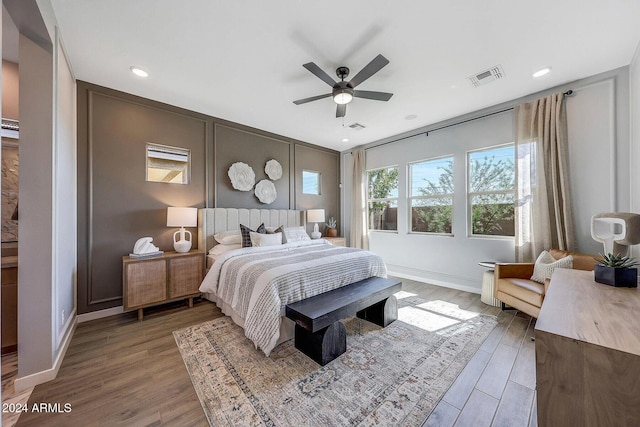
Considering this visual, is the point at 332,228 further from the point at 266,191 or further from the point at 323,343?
the point at 323,343

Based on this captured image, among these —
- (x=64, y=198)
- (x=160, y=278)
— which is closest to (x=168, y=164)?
(x=64, y=198)

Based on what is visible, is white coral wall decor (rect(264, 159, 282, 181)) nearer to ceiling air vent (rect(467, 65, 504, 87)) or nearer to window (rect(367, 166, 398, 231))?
window (rect(367, 166, 398, 231))

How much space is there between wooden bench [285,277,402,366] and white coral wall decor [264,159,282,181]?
2.80m

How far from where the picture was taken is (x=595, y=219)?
1672 millimetres

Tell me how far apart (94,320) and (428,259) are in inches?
194

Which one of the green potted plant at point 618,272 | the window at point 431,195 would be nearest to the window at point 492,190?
the window at point 431,195

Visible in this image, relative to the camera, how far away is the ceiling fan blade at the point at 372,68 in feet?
6.81

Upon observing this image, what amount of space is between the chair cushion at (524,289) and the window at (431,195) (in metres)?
1.42

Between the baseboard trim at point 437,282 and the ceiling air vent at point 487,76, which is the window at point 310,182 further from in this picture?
the ceiling air vent at point 487,76

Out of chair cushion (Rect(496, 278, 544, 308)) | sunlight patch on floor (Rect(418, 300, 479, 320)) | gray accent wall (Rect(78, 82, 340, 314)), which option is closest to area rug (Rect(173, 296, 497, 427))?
sunlight patch on floor (Rect(418, 300, 479, 320))

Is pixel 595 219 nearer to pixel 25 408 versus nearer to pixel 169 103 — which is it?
pixel 25 408

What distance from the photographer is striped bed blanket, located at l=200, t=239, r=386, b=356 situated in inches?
85.3

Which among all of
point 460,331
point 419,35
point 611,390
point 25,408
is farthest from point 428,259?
point 25,408

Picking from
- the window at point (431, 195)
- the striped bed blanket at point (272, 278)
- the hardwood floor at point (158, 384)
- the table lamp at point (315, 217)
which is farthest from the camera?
the table lamp at point (315, 217)
